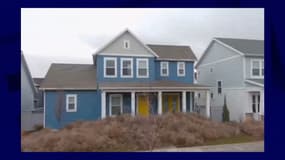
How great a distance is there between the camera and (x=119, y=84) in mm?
12703

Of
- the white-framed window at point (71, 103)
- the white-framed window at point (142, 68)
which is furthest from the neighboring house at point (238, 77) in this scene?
the white-framed window at point (71, 103)

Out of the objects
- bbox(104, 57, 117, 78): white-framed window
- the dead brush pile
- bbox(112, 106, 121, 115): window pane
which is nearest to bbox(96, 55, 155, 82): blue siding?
bbox(104, 57, 117, 78): white-framed window

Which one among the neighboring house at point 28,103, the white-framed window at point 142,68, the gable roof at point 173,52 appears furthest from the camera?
the gable roof at point 173,52

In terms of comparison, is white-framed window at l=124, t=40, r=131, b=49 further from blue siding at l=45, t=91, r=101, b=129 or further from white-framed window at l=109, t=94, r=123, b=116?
blue siding at l=45, t=91, r=101, b=129

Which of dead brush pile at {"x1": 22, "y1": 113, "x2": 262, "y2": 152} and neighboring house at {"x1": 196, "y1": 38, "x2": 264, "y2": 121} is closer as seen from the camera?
dead brush pile at {"x1": 22, "y1": 113, "x2": 262, "y2": 152}

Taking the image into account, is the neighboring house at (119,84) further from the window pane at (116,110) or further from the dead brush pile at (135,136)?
the dead brush pile at (135,136)

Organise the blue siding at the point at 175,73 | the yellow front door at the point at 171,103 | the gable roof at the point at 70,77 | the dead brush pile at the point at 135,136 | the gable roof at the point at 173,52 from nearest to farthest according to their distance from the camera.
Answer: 1. the dead brush pile at the point at 135,136
2. the gable roof at the point at 70,77
3. the yellow front door at the point at 171,103
4. the blue siding at the point at 175,73
5. the gable roof at the point at 173,52

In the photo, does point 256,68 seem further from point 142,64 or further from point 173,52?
point 142,64

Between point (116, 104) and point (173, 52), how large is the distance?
219 inches

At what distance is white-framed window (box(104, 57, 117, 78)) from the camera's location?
13031 millimetres

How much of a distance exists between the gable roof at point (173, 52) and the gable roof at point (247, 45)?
8.87 ft

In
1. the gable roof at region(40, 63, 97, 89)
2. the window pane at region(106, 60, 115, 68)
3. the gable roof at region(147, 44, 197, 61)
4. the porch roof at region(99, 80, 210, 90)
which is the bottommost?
the porch roof at region(99, 80, 210, 90)

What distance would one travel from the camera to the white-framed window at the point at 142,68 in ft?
44.2

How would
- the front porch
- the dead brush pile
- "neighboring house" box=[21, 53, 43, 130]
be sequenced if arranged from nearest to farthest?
1. the dead brush pile
2. the front porch
3. "neighboring house" box=[21, 53, 43, 130]
